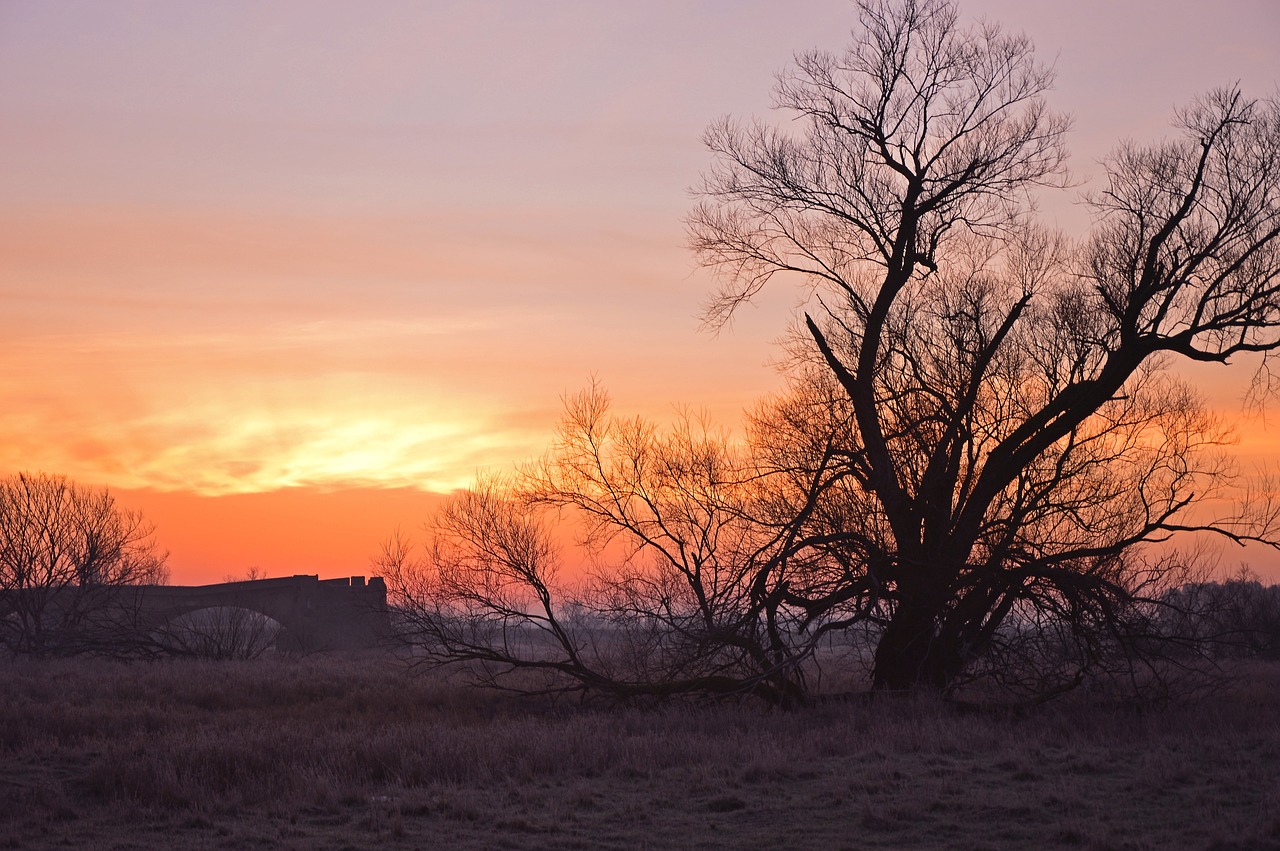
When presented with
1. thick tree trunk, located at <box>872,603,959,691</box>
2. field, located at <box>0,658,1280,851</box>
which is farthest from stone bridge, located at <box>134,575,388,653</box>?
thick tree trunk, located at <box>872,603,959,691</box>

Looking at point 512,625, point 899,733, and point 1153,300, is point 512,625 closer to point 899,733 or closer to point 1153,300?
point 899,733

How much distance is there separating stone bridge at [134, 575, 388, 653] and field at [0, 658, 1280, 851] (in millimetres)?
35735

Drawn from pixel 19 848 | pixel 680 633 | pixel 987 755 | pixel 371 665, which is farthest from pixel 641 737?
pixel 371 665

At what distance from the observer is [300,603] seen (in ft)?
181

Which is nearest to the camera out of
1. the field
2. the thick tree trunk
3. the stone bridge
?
the field

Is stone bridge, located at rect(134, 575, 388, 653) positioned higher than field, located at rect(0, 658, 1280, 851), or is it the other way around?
stone bridge, located at rect(134, 575, 388, 653)

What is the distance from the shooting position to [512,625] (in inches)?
794

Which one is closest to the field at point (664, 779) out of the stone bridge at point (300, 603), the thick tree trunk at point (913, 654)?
the thick tree trunk at point (913, 654)

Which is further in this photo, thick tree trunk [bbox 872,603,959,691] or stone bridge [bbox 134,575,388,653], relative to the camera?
stone bridge [bbox 134,575,388,653]

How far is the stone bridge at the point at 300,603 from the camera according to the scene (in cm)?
5241

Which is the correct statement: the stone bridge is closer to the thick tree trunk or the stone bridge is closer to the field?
the field

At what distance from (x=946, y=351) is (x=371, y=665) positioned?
24241mm

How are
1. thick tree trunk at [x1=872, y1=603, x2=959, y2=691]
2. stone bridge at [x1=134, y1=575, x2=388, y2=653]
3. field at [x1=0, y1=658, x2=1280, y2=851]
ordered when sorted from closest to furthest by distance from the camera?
field at [x1=0, y1=658, x2=1280, y2=851] < thick tree trunk at [x1=872, y1=603, x2=959, y2=691] < stone bridge at [x1=134, y1=575, x2=388, y2=653]

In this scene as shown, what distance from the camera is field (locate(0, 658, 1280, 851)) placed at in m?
9.27
